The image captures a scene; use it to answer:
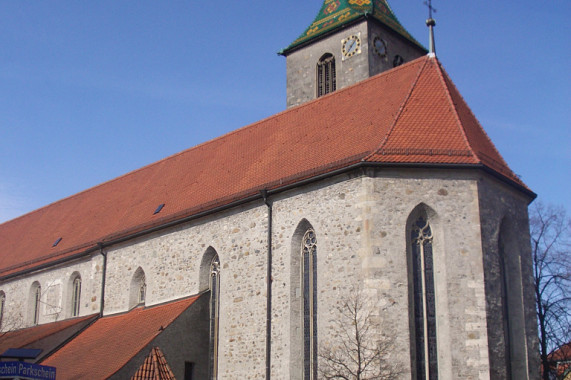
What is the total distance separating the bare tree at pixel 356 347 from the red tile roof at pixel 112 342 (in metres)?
4.51

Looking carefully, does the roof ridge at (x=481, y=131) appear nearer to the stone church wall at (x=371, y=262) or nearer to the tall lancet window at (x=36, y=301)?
the stone church wall at (x=371, y=262)

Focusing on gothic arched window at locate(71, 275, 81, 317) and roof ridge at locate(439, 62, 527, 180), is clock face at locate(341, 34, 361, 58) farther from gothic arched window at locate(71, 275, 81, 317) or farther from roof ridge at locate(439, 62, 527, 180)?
gothic arched window at locate(71, 275, 81, 317)

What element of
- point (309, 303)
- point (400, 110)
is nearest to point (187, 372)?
point (309, 303)

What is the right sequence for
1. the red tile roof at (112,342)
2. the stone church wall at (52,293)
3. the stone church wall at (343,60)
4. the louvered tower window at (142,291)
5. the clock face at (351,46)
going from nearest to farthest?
1. the red tile roof at (112,342)
2. the louvered tower window at (142,291)
3. the stone church wall at (52,293)
4. the stone church wall at (343,60)
5. the clock face at (351,46)

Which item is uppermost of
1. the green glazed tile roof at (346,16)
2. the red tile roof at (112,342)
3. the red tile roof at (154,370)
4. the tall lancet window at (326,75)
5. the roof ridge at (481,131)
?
the green glazed tile roof at (346,16)

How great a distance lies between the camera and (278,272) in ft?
57.8

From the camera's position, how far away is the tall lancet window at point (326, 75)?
2512cm

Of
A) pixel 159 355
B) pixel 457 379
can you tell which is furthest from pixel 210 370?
pixel 457 379

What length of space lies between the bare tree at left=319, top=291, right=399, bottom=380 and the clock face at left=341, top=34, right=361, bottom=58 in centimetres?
1113

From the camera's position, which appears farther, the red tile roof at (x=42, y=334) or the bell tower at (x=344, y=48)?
the bell tower at (x=344, y=48)

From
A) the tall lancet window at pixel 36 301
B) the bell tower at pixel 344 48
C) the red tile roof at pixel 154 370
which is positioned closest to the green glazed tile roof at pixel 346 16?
the bell tower at pixel 344 48

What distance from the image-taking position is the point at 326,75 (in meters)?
25.5

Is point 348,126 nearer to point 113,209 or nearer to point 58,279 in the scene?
point 113,209

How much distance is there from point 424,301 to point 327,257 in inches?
93.4
